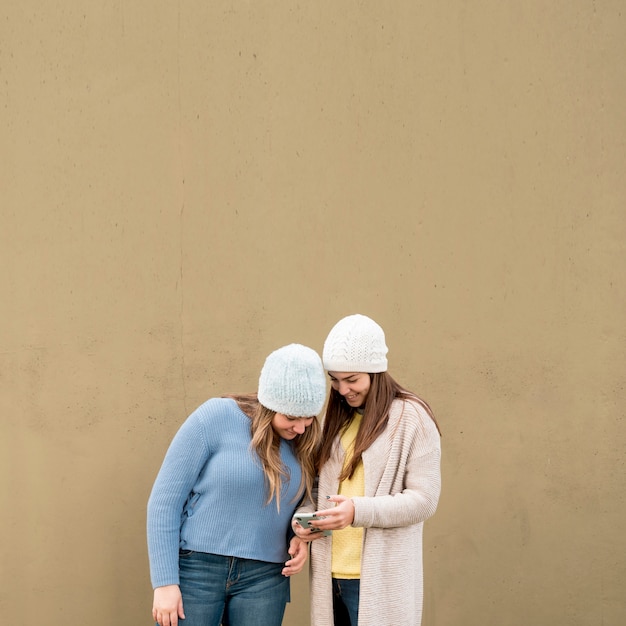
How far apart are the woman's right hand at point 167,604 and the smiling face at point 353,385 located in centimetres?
79

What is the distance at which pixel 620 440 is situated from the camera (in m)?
3.98

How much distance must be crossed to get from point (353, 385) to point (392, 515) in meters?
0.42

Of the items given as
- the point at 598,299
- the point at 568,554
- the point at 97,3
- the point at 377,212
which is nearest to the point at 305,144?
the point at 377,212

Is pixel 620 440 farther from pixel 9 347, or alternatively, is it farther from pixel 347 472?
pixel 9 347

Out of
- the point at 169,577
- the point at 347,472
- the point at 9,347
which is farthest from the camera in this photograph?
the point at 9,347

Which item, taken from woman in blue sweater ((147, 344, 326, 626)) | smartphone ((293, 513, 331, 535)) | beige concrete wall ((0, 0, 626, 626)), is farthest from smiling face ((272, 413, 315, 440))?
beige concrete wall ((0, 0, 626, 626))

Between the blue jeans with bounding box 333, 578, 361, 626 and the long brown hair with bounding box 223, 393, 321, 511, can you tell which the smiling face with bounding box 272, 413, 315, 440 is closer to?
the long brown hair with bounding box 223, 393, 321, 511

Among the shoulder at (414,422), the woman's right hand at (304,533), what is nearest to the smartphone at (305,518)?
the woman's right hand at (304,533)

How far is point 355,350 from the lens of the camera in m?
→ 2.73

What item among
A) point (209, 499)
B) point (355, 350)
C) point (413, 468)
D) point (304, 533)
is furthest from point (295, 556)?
point (355, 350)

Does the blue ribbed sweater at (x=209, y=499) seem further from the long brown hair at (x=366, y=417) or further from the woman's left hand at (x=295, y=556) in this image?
the long brown hair at (x=366, y=417)

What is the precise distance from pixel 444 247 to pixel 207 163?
3.64 ft

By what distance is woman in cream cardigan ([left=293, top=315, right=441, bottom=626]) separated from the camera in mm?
2670

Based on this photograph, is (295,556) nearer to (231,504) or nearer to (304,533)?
(304,533)
